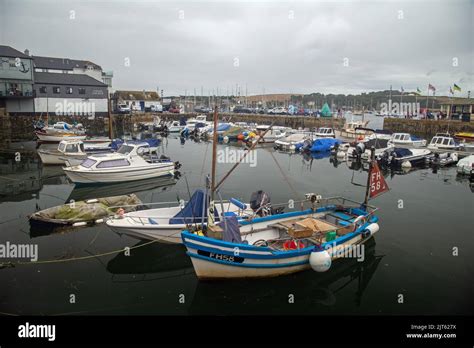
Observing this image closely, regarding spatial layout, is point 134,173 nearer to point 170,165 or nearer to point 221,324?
point 170,165

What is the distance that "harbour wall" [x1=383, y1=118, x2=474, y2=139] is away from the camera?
190ft

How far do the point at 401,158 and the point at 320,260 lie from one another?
25.8 m

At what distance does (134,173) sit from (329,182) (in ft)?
50.3

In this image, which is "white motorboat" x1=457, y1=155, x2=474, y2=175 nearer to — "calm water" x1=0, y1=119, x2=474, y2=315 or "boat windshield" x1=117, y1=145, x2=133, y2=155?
"calm water" x1=0, y1=119, x2=474, y2=315

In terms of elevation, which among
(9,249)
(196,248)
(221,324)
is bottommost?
(221,324)

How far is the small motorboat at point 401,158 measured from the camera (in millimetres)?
32781

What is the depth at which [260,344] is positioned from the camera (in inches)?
348

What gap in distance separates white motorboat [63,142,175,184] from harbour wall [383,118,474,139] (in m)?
51.4

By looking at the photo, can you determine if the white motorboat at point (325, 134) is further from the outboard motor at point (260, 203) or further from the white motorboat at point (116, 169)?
the outboard motor at point (260, 203)

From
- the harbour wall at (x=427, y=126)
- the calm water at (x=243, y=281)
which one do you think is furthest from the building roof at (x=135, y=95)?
the calm water at (x=243, y=281)

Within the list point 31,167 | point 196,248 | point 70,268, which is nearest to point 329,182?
point 196,248

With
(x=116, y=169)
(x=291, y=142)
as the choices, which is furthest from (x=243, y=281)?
(x=291, y=142)

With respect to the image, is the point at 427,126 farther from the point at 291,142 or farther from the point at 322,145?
the point at 291,142

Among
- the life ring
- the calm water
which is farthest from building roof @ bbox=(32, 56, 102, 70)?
the life ring
